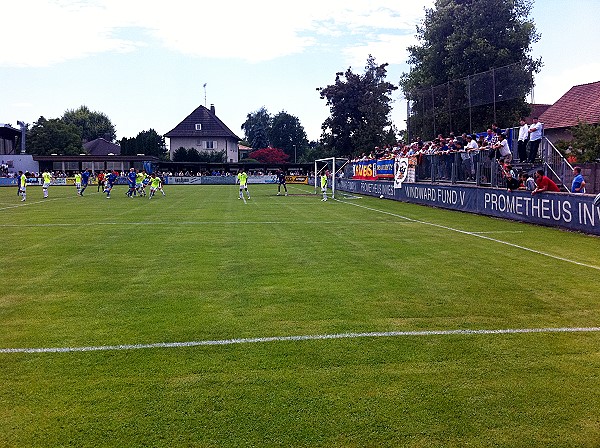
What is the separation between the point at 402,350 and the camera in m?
6.11

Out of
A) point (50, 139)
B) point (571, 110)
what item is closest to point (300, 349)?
point (571, 110)

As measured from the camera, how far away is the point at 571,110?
44.8m

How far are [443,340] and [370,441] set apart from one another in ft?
8.35

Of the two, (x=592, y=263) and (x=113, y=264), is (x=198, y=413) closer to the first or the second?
(x=113, y=264)

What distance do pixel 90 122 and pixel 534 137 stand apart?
5107 inches

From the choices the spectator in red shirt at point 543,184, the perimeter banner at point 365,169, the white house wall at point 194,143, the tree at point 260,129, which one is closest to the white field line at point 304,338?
the spectator in red shirt at point 543,184

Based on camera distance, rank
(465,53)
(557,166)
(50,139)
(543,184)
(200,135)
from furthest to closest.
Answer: (200,135), (50,139), (465,53), (557,166), (543,184)

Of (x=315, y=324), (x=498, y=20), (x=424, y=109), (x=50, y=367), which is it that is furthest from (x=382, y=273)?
(x=498, y=20)

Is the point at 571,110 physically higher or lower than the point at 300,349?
higher

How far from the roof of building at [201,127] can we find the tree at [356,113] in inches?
1159

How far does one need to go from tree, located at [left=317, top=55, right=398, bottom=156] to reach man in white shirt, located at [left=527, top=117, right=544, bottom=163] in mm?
48638

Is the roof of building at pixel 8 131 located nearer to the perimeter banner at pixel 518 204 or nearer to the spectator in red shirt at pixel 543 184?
the perimeter banner at pixel 518 204

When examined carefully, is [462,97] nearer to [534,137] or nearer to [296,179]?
[534,137]

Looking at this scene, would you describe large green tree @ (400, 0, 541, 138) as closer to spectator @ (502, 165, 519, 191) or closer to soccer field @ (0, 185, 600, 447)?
spectator @ (502, 165, 519, 191)
